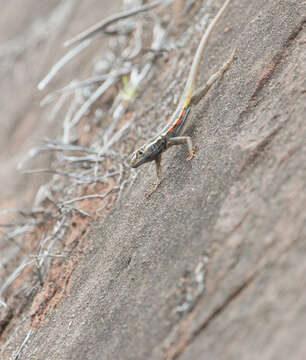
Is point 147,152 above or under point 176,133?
above

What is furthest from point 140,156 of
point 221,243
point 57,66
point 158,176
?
point 57,66

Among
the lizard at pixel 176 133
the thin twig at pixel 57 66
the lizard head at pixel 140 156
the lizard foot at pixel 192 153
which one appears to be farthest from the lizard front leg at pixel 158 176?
the thin twig at pixel 57 66

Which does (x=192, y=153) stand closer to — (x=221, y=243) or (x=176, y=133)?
(x=176, y=133)

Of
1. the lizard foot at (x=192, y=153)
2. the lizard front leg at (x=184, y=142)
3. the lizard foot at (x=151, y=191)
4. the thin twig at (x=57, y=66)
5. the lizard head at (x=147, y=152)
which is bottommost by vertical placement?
the lizard foot at (x=151, y=191)

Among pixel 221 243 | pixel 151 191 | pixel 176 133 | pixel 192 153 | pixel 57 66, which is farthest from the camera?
pixel 57 66

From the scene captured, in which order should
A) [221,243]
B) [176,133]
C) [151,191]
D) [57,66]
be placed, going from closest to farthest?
[221,243] < [151,191] < [176,133] < [57,66]

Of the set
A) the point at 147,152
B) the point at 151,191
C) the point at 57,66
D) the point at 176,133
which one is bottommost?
the point at 151,191

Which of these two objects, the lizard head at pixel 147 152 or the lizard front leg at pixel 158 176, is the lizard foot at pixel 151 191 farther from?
the lizard head at pixel 147 152

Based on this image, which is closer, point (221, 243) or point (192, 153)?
point (221, 243)
